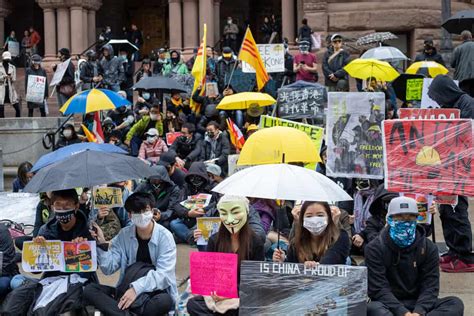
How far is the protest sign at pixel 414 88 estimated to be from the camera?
40.6 ft

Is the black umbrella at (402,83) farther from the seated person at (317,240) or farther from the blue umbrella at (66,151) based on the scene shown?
the seated person at (317,240)

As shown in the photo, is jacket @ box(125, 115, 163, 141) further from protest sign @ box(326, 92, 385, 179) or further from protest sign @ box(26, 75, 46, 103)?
protest sign @ box(326, 92, 385, 179)

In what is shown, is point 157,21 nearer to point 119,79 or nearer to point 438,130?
point 119,79

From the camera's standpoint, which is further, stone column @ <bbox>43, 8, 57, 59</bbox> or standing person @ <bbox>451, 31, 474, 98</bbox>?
A: stone column @ <bbox>43, 8, 57, 59</bbox>

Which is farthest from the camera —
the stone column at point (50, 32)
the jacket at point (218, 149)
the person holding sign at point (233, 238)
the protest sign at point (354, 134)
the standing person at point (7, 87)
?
the stone column at point (50, 32)

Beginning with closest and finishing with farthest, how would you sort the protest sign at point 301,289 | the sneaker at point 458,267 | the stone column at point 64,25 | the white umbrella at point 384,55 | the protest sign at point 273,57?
1. the protest sign at point 301,289
2. the sneaker at point 458,267
3. the protest sign at point 273,57
4. the white umbrella at point 384,55
5. the stone column at point 64,25

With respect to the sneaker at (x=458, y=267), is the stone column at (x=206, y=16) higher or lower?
higher

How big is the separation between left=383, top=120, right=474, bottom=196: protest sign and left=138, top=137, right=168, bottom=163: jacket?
627cm

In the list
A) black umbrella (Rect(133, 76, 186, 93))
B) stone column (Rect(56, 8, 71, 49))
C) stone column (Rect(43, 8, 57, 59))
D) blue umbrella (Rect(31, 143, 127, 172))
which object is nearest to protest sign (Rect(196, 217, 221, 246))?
blue umbrella (Rect(31, 143, 127, 172))

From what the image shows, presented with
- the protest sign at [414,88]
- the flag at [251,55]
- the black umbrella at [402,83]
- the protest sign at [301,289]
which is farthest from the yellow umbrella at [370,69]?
the protest sign at [301,289]

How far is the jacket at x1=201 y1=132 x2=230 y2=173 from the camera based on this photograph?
470 inches

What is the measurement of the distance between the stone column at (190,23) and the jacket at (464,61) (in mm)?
12545

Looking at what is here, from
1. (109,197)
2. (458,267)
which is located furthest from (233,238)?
(458,267)

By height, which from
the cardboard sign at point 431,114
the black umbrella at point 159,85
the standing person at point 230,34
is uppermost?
the standing person at point 230,34
